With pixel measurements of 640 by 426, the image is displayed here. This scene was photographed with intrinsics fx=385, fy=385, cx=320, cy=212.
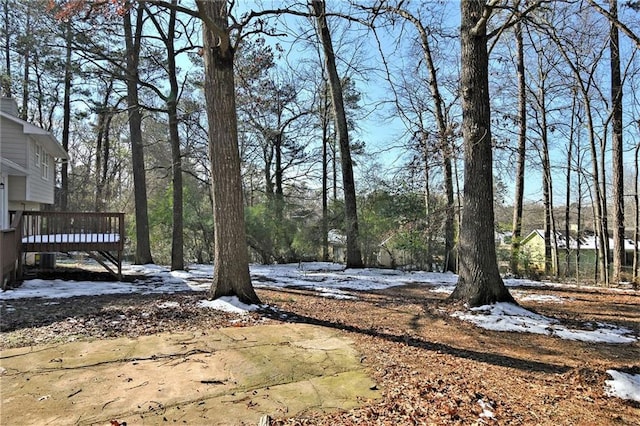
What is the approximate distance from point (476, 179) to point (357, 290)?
3362mm

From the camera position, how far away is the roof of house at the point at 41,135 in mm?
10523

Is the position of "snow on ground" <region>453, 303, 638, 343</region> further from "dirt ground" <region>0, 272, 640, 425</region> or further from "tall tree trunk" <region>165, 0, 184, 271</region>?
"tall tree trunk" <region>165, 0, 184, 271</region>

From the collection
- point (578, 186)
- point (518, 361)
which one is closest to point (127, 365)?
point (518, 361)

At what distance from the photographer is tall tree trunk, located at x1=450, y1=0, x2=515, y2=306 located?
5621mm

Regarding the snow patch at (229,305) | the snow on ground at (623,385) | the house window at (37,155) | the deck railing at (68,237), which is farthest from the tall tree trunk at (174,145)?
the snow on ground at (623,385)

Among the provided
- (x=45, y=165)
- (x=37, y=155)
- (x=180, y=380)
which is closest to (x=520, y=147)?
(x=180, y=380)

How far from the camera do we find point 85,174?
73.9 feet

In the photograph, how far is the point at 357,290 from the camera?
786 centimetres

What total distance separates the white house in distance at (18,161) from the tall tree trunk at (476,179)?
10081 millimetres

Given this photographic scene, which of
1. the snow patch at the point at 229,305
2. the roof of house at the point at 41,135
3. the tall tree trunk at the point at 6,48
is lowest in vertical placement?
the snow patch at the point at 229,305

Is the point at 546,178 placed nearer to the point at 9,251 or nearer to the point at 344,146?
the point at 344,146

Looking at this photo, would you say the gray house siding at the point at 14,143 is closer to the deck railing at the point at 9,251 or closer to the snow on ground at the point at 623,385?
the deck railing at the point at 9,251

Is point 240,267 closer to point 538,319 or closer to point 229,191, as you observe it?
point 229,191

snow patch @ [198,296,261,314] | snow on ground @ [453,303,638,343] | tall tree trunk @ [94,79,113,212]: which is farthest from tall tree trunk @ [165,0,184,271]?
tall tree trunk @ [94,79,113,212]
